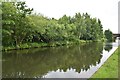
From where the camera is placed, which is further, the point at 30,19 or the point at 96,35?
the point at 96,35

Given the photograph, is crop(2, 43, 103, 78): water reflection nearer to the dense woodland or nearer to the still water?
the still water

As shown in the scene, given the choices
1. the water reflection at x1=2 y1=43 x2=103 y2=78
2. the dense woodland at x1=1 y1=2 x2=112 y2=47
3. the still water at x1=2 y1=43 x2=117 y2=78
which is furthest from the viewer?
the dense woodland at x1=1 y1=2 x2=112 y2=47

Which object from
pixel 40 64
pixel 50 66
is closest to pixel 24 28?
pixel 40 64

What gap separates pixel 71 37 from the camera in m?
66.3

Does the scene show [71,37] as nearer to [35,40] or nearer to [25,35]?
[35,40]

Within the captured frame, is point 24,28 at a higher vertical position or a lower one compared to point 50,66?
higher

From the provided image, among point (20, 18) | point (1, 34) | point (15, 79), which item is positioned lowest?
point (15, 79)

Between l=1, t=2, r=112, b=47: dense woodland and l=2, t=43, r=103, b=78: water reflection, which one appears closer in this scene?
l=2, t=43, r=103, b=78: water reflection

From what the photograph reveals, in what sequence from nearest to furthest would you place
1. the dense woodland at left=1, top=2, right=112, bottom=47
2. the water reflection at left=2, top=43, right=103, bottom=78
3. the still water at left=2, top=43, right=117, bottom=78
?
the still water at left=2, top=43, right=117, bottom=78 < the water reflection at left=2, top=43, right=103, bottom=78 < the dense woodland at left=1, top=2, right=112, bottom=47

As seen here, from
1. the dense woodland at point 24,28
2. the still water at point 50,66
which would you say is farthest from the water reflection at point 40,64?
the dense woodland at point 24,28

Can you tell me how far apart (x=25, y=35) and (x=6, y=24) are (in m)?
7.21

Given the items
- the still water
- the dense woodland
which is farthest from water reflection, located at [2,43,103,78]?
the dense woodland

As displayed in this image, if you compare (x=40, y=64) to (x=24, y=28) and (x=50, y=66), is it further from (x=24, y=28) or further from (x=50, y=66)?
(x=24, y=28)

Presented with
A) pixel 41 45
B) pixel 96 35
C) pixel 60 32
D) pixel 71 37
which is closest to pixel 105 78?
pixel 41 45
